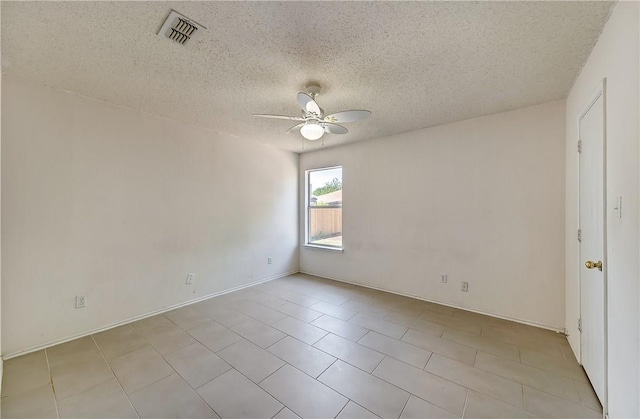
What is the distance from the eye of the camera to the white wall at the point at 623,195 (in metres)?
1.21

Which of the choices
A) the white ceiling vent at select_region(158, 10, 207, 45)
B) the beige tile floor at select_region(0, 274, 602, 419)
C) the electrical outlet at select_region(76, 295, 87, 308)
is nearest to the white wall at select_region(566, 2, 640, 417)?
the beige tile floor at select_region(0, 274, 602, 419)

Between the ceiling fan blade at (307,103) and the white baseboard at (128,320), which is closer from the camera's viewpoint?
the ceiling fan blade at (307,103)

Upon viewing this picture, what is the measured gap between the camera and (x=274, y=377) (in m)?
1.92

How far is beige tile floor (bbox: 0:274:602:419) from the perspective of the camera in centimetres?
163

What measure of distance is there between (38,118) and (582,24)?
441cm

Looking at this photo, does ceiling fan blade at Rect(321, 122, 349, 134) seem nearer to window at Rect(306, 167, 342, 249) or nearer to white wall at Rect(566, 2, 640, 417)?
white wall at Rect(566, 2, 640, 417)

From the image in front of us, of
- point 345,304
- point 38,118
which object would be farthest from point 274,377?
point 38,118

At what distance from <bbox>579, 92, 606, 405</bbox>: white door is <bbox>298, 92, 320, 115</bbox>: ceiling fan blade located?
197 centimetres

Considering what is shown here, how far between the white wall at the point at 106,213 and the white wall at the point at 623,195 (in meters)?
3.99

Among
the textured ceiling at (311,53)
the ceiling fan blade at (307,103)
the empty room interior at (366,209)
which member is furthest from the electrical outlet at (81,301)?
the ceiling fan blade at (307,103)

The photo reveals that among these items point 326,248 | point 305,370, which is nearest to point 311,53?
point 305,370

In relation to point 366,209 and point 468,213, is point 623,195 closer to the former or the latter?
point 468,213

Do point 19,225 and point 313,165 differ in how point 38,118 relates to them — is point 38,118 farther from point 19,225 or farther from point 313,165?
point 313,165

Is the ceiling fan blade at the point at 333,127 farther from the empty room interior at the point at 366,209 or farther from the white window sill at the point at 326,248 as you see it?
the white window sill at the point at 326,248
